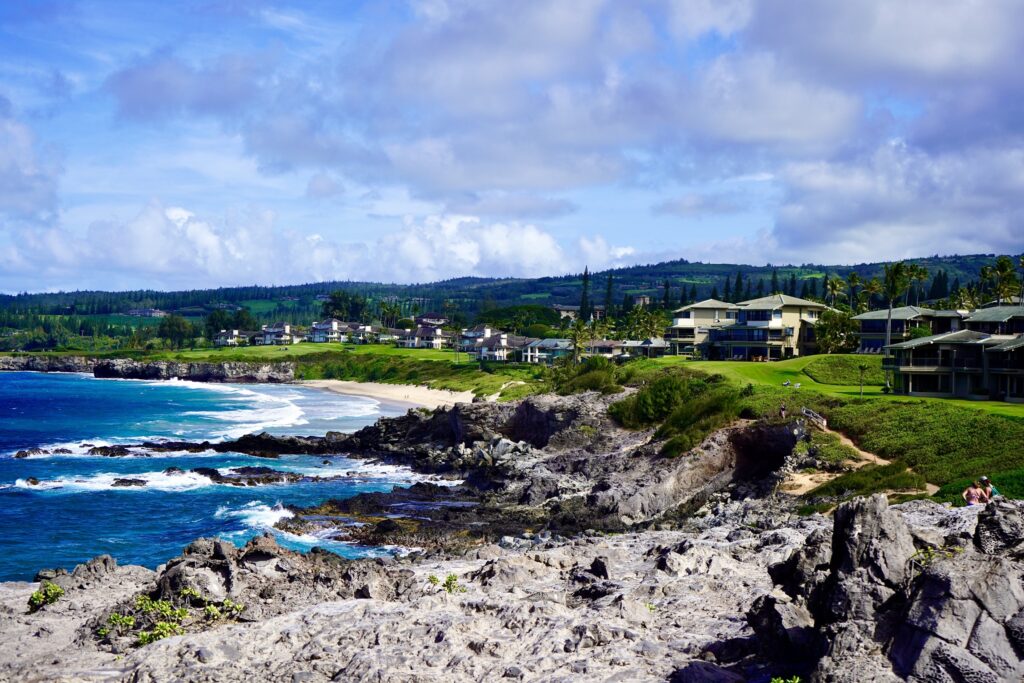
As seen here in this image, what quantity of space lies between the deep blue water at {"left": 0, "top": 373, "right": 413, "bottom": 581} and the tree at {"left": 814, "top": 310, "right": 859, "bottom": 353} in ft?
137

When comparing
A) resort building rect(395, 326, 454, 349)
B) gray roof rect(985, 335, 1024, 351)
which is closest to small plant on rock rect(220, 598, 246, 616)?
gray roof rect(985, 335, 1024, 351)

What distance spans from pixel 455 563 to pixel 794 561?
11835 millimetres

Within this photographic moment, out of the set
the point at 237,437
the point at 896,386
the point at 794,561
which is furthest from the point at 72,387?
the point at 794,561

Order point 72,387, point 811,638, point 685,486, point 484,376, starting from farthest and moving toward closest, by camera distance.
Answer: point 72,387 → point 484,376 → point 685,486 → point 811,638

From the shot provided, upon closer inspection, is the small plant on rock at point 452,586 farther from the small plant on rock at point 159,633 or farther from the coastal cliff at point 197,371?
the coastal cliff at point 197,371

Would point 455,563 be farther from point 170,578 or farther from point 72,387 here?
point 72,387

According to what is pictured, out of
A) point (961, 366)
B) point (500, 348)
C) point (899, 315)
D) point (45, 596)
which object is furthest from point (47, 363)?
point (45, 596)

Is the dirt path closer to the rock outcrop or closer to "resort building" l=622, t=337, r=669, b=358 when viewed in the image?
"resort building" l=622, t=337, r=669, b=358

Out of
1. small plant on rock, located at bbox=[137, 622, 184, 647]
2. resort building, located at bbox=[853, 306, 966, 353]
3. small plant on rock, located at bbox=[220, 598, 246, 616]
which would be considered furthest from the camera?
resort building, located at bbox=[853, 306, 966, 353]

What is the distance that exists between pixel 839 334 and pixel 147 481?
58.9m

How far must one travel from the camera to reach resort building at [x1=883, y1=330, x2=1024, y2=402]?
51.5 metres

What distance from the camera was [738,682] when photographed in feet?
45.5

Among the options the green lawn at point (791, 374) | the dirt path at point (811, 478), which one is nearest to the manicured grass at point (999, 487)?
the dirt path at point (811, 478)

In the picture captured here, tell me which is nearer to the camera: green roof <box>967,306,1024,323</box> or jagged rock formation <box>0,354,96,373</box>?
green roof <box>967,306,1024,323</box>
